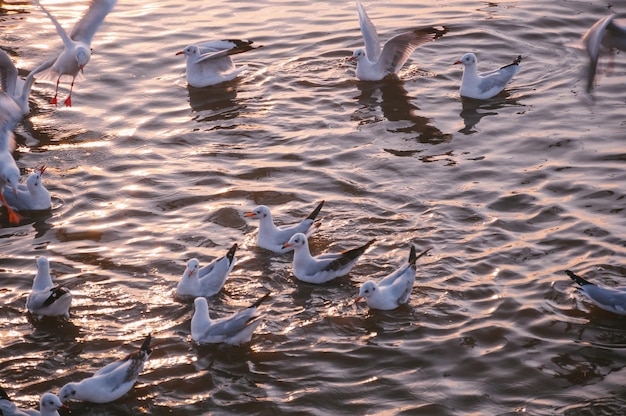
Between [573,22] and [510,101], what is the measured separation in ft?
11.1

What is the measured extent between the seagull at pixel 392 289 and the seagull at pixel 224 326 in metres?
1.05

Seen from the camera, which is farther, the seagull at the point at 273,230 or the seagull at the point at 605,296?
the seagull at the point at 273,230

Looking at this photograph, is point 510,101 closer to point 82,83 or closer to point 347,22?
point 347,22

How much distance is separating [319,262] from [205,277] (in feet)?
3.83

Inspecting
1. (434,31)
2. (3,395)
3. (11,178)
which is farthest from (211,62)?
(3,395)

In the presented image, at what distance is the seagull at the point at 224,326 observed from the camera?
8.61 meters

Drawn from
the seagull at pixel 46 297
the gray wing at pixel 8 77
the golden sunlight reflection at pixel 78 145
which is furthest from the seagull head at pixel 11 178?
the gray wing at pixel 8 77

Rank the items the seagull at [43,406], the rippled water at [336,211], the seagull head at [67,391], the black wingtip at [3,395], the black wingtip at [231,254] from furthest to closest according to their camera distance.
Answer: the black wingtip at [231,254]
the rippled water at [336,211]
the seagull head at [67,391]
the black wingtip at [3,395]
the seagull at [43,406]

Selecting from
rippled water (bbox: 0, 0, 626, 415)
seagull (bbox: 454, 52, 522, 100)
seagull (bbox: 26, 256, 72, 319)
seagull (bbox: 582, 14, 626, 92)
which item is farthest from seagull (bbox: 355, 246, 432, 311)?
seagull (bbox: 454, 52, 522, 100)

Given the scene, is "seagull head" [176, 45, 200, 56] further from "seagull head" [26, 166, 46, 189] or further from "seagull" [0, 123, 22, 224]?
"seagull head" [26, 166, 46, 189]

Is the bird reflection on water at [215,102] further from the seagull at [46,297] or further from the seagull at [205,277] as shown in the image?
the seagull at [46,297]

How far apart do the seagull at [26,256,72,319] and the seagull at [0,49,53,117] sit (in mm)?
5218

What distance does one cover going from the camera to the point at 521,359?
8477 millimetres

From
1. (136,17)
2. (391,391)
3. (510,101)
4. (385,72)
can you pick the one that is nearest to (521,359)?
(391,391)
